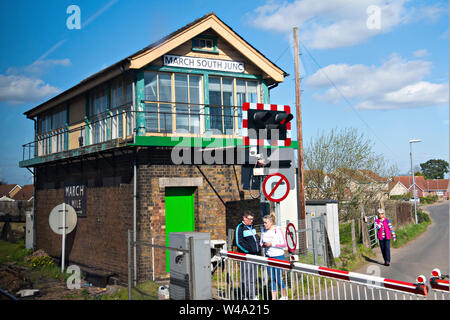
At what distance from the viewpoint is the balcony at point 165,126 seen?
450 inches

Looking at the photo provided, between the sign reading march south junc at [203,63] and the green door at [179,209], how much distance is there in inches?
147

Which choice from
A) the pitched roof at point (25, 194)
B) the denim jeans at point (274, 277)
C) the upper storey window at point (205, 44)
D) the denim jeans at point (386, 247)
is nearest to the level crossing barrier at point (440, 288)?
the denim jeans at point (274, 277)

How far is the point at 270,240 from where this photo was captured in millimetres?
7594

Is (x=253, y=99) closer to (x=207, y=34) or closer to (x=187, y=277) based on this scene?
(x=207, y=34)

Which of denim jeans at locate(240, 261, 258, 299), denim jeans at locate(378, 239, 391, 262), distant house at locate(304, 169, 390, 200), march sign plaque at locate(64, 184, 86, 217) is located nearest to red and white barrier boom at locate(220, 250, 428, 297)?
denim jeans at locate(240, 261, 258, 299)

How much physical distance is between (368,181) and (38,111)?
1611 centimetres

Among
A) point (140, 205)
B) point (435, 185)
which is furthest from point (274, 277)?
point (435, 185)

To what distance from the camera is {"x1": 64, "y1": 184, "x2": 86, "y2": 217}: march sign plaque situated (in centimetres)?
1410

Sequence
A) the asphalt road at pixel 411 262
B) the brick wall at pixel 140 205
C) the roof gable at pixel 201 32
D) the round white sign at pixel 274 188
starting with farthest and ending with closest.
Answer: the roof gable at pixel 201 32
the brick wall at pixel 140 205
the asphalt road at pixel 411 262
the round white sign at pixel 274 188

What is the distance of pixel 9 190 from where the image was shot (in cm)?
8300

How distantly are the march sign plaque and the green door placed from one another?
12.9 ft

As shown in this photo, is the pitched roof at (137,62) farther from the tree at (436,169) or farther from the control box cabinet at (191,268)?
the tree at (436,169)

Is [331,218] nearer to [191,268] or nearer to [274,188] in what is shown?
[274,188]

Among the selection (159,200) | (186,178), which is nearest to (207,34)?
(186,178)
